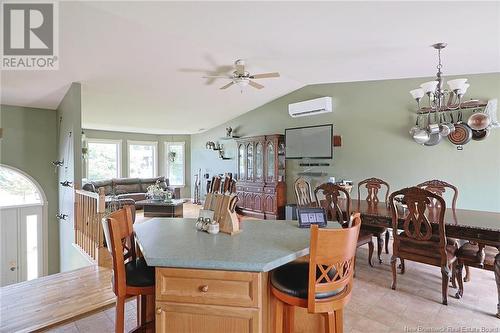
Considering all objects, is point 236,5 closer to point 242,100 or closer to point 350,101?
point 350,101

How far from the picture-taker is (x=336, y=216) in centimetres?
345

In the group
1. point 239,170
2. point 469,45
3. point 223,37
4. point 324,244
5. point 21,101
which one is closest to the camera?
point 324,244

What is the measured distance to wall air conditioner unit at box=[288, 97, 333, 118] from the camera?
5535 millimetres

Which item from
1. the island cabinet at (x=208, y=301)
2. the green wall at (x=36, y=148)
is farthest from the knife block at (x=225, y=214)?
the green wall at (x=36, y=148)

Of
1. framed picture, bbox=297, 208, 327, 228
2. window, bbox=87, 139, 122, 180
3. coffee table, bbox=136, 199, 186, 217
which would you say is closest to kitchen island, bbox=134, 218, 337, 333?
framed picture, bbox=297, 208, 327, 228

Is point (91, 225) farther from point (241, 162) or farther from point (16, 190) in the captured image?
point (241, 162)

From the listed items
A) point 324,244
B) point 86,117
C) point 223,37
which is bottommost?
point 324,244

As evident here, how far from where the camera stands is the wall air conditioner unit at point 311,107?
554cm

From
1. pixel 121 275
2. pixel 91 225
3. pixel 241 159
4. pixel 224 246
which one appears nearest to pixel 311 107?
pixel 241 159

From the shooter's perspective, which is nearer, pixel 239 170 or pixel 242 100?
pixel 242 100

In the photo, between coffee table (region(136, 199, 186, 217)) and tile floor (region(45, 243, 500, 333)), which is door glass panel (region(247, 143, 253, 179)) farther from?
tile floor (region(45, 243, 500, 333))

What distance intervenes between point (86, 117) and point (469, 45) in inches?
282

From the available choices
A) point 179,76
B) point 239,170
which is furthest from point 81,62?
point 239,170

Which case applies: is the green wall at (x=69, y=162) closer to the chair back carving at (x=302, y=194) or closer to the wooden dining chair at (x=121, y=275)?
the wooden dining chair at (x=121, y=275)
